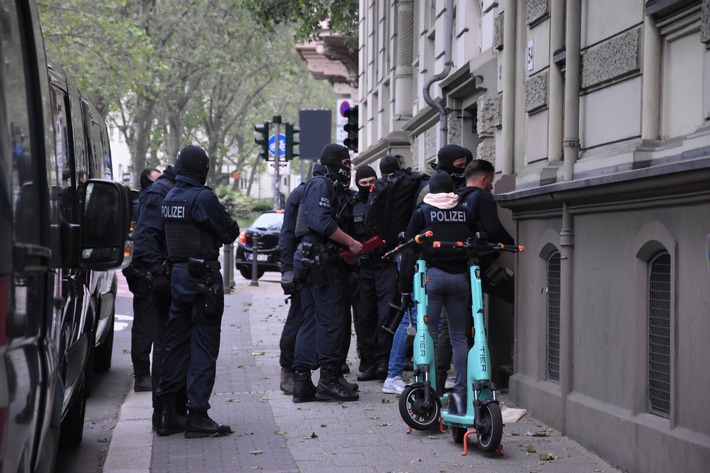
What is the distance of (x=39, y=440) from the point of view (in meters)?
3.83

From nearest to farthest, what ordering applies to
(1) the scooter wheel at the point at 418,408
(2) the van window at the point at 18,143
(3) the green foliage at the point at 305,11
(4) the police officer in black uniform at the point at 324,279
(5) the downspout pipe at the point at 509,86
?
(2) the van window at the point at 18,143
(1) the scooter wheel at the point at 418,408
(4) the police officer in black uniform at the point at 324,279
(5) the downspout pipe at the point at 509,86
(3) the green foliage at the point at 305,11

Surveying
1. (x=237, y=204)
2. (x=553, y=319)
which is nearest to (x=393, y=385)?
(x=553, y=319)

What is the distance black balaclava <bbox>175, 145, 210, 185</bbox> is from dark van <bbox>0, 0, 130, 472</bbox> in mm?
2538

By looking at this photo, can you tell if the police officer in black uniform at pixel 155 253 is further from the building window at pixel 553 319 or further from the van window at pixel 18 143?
the van window at pixel 18 143

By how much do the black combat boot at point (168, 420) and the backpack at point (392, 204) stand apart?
2.85m

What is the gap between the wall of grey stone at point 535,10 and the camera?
9.25 m

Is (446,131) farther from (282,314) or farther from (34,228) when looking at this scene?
(34,228)

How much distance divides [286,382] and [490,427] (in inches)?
135

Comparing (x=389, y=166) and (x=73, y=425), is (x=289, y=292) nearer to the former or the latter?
(x=389, y=166)

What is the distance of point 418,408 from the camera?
7.96 metres

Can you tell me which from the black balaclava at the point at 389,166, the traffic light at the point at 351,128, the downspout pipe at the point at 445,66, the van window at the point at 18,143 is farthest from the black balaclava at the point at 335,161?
the traffic light at the point at 351,128

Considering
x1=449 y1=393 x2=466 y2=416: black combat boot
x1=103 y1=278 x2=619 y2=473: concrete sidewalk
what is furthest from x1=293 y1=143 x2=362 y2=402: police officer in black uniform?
x1=449 y1=393 x2=466 y2=416: black combat boot

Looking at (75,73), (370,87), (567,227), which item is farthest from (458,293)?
(75,73)

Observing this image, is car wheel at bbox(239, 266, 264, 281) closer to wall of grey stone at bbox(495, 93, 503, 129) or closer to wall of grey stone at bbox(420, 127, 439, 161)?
wall of grey stone at bbox(420, 127, 439, 161)
